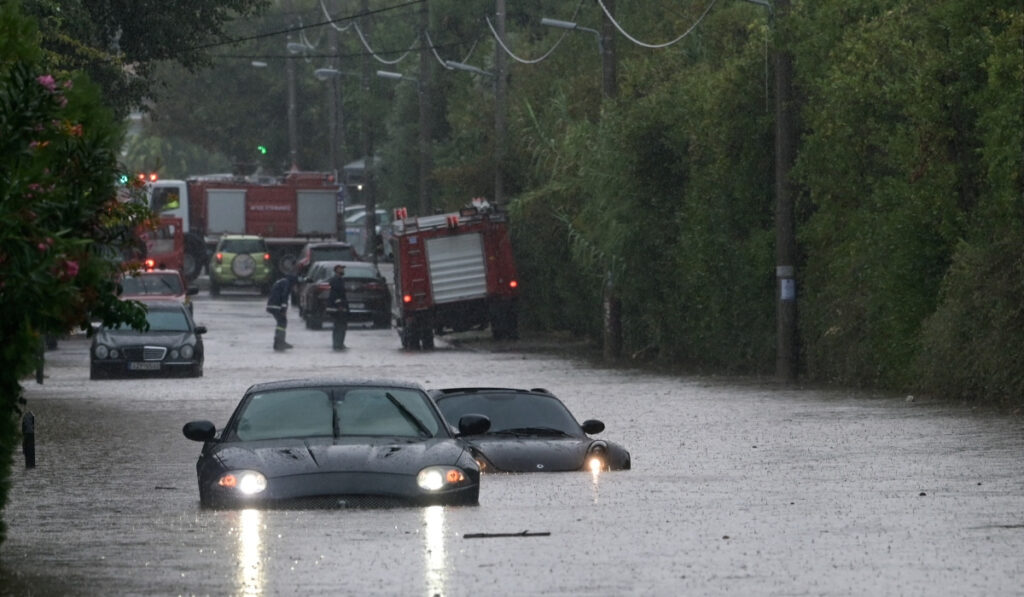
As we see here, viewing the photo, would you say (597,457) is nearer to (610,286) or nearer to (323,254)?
(610,286)

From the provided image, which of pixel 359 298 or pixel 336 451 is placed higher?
pixel 359 298

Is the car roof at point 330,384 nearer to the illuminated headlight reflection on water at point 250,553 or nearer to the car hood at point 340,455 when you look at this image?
the car hood at point 340,455

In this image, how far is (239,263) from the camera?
6475 centimetres

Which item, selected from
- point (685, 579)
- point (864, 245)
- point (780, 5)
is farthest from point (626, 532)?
point (780, 5)

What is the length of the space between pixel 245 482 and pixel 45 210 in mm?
3799

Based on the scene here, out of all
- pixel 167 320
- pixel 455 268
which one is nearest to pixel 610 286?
pixel 455 268

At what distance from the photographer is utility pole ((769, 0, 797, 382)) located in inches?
1303

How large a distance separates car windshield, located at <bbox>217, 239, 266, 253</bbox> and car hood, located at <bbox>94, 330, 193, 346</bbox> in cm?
2662

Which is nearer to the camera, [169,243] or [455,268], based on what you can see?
[455,268]

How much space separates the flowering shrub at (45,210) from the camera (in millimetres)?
10289

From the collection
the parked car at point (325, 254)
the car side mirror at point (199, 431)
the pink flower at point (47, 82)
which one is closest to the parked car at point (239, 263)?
the parked car at point (325, 254)

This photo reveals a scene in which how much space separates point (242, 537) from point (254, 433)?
7.07 ft

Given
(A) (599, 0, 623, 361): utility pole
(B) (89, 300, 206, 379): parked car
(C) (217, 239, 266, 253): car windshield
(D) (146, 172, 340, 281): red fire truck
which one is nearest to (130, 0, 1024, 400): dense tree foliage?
(A) (599, 0, 623, 361): utility pole

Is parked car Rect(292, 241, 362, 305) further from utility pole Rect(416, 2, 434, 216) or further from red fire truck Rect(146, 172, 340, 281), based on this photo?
red fire truck Rect(146, 172, 340, 281)
